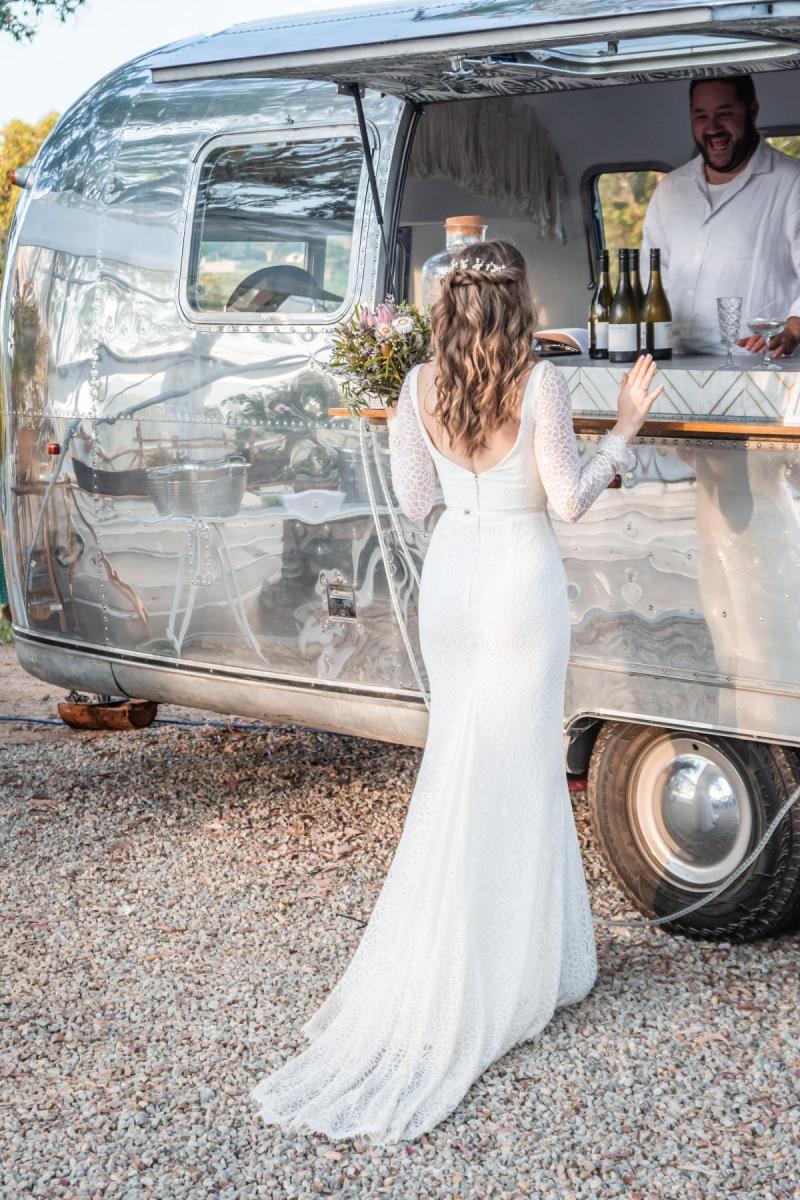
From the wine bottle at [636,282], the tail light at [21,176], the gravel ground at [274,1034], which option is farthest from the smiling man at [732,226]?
the tail light at [21,176]

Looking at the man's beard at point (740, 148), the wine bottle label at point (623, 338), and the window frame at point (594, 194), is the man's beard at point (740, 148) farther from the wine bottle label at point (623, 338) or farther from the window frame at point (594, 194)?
the window frame at point (594, 194)

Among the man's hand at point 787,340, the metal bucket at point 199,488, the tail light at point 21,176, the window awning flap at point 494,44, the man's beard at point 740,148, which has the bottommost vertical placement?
the metal bucket at point 199,488

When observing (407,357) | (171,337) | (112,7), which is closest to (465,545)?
(407,357)

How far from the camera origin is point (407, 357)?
13.7ft

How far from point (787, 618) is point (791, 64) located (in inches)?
62.7

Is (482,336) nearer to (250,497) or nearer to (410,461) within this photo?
(410,461)

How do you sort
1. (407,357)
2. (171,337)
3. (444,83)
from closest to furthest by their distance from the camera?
1. (407,357)
2. (444,83)
3. (171,337)

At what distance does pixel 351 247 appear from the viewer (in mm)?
4883

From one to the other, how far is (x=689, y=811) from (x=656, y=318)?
1498mm

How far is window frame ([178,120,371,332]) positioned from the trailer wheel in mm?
1662

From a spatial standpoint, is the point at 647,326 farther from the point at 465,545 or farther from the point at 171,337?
the point at 171,337

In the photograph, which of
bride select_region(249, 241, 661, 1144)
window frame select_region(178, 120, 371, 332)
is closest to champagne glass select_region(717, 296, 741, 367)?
bride select_region(249, 241, 661, 1144)

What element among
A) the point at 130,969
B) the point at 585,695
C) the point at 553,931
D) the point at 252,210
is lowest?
the point at 130,969

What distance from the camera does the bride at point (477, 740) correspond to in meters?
3.60
